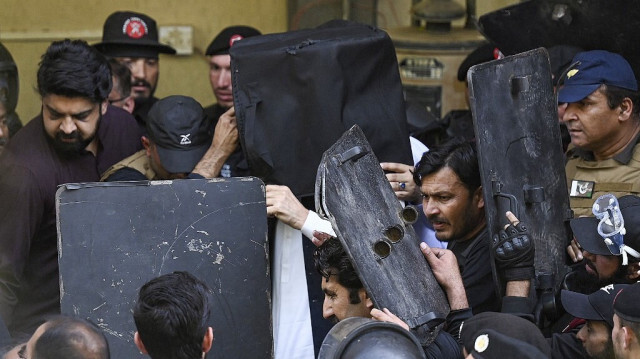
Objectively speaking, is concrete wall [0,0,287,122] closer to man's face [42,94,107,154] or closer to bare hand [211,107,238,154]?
man's face [42,94,107,154]

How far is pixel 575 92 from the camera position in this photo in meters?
4.45

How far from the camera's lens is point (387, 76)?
4.56m

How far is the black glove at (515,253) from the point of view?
149 inches

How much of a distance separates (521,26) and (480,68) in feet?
4.02

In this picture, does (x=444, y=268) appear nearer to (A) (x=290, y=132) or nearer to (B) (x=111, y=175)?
(A) (x=290, y=132)

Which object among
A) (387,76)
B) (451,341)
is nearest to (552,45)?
(387,76)

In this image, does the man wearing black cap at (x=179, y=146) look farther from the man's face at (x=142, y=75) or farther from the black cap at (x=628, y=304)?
the black cap at (x=628, y=304)

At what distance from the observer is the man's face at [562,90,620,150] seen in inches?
175

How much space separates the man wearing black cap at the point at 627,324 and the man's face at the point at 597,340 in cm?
21

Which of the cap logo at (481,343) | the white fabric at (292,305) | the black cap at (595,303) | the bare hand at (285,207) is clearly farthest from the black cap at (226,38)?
the cap logo at (481,343)

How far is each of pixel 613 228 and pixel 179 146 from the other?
181cm

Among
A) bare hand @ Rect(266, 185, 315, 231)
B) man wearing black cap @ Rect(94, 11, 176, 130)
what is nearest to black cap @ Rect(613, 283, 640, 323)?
bare hand @ Rect(266, 185, 315, 231)

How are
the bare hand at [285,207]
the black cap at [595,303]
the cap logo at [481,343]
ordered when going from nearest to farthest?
the cap logo at [481,343], the black cap at [595,303], the bare hand at [285,207]

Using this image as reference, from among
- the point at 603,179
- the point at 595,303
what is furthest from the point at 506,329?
the point at 603,179
